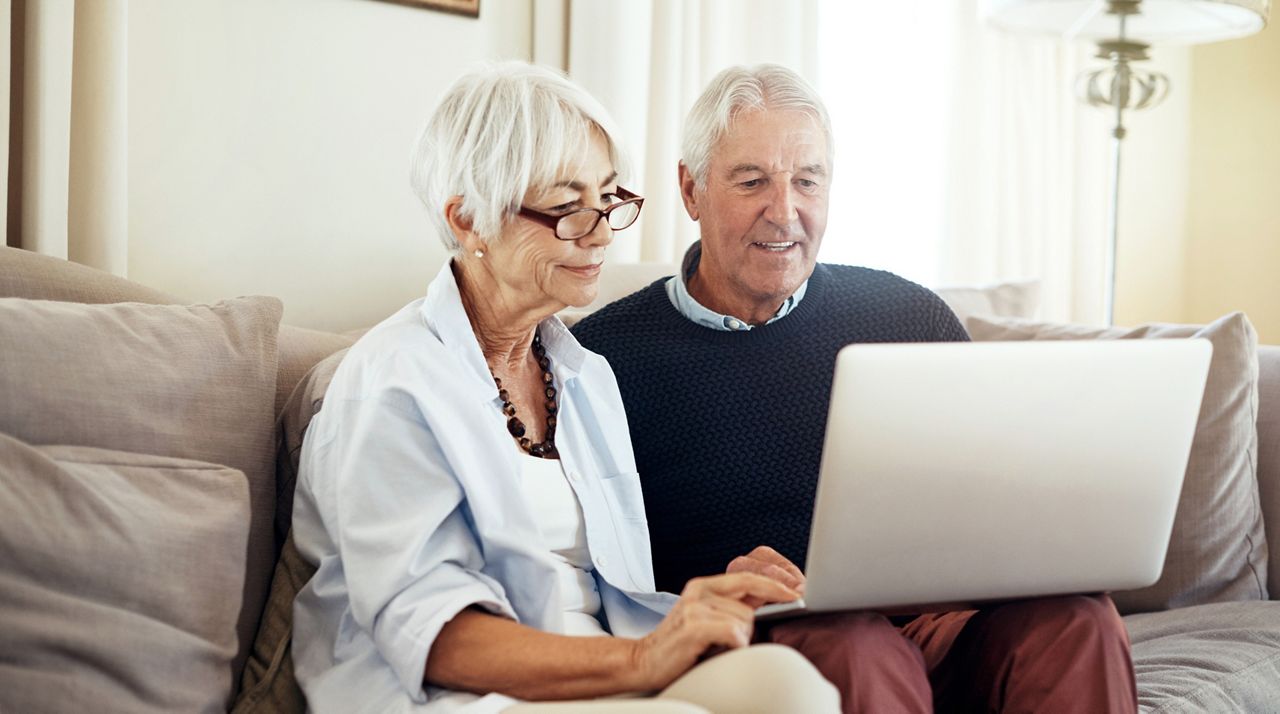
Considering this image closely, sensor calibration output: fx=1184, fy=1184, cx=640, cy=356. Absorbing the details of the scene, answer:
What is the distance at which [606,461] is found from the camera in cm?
152

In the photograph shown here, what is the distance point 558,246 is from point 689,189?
0.55m

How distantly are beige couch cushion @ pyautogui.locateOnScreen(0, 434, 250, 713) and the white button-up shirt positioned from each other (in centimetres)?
11

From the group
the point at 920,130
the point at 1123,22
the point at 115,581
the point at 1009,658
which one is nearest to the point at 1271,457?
the point at 1009,658

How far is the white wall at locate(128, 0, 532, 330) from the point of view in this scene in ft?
6.10

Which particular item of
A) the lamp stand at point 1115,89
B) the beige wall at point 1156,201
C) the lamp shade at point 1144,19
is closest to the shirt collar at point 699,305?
the lamp shade at point 1144,19

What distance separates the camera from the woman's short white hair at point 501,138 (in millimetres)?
1369

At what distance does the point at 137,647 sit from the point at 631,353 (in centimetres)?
84

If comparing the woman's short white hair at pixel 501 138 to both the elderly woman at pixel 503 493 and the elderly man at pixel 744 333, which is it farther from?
the elderly man at pixel 744 333

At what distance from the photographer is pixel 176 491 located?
4.09 feet

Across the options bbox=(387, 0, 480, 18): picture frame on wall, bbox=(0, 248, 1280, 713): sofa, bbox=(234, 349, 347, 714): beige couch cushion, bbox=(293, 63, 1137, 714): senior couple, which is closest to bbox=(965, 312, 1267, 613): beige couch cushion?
bbox=(0, 248, 1280, 713): sofa

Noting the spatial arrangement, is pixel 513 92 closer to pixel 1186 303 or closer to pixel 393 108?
pixel 393 108

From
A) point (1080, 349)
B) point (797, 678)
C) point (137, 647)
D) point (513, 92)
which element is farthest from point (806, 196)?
point (137, 647)

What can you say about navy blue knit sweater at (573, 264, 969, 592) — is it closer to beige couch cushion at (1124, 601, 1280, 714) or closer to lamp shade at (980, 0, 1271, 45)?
beige couch cushion at (1124, 601, 1280, 714)

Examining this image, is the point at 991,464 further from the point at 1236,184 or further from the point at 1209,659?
the point at 1236,184
